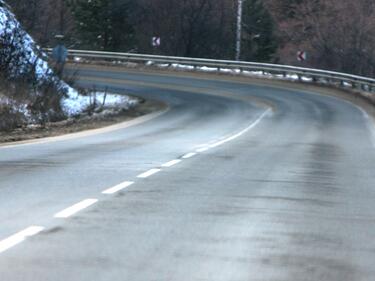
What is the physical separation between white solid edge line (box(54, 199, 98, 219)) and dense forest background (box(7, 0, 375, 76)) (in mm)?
51565

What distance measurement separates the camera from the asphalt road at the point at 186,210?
19.4 ft

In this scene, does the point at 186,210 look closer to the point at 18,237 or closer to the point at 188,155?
the point at 18,237

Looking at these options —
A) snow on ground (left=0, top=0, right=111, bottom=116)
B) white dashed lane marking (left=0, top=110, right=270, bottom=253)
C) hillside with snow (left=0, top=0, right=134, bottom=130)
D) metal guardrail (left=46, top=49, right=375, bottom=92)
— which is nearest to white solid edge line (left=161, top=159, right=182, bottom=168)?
white dashed lane marking (left=0, top=110, right=270, bottom=253)

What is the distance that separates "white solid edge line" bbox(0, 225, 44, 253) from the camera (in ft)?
21.4

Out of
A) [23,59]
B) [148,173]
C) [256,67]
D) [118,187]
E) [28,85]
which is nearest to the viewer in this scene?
[118,187]

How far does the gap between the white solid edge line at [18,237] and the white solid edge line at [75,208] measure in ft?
2.04

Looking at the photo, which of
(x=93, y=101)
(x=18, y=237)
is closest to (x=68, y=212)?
(x=18, y=237)

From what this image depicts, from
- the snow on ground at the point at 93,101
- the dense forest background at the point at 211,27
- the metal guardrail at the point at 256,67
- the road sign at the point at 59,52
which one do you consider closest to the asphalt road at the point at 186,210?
the snow on ground at the point at 93,101

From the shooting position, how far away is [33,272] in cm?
563

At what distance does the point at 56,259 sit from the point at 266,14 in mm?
71325

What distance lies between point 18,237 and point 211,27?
6437 cm

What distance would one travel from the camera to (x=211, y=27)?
69938 millimetres

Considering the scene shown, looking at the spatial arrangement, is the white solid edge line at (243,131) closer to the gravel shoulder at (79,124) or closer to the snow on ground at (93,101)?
the gravel shoulder at (79,124)

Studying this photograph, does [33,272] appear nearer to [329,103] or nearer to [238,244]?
[238,244]
